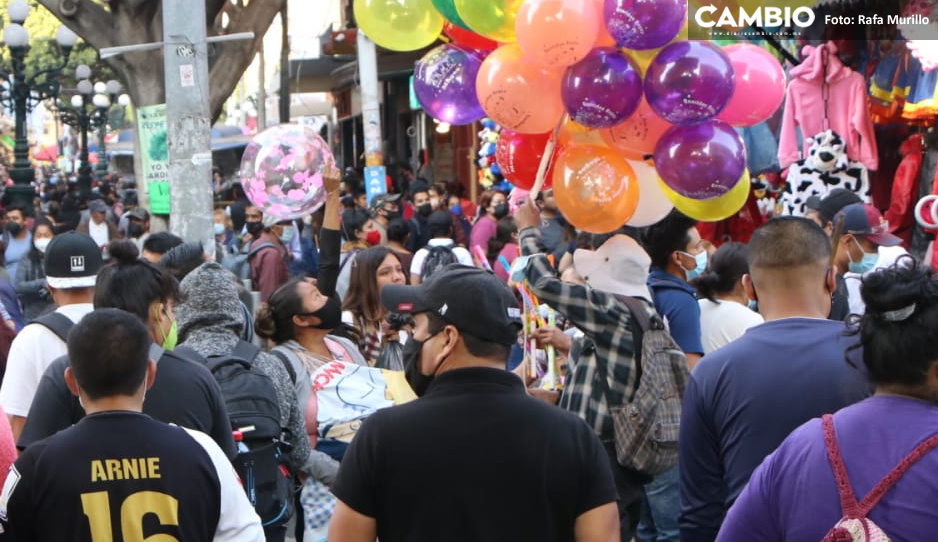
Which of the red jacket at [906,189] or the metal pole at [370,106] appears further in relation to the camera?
the metal pole at [370,106]

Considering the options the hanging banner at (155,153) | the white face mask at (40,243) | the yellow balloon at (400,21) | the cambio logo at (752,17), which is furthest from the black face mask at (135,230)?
the yellow balloon at (400,21)

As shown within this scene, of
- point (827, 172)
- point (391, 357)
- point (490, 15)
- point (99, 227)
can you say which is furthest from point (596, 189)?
point (99, 227)

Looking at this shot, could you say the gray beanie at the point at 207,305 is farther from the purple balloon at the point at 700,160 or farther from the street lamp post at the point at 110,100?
the street lamp post at the point at 110,100

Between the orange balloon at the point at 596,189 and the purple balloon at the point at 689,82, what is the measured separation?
13.6 inches

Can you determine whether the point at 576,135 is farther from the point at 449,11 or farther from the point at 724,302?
the point at 724,302

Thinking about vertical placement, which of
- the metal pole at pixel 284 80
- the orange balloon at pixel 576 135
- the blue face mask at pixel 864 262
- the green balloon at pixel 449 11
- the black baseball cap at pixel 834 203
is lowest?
the blue face mask at pixel 864 262

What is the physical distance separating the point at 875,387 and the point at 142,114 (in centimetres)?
831

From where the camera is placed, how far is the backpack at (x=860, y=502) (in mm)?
2477

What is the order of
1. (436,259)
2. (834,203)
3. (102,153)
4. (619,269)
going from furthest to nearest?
(102,153)
(436,259)
(834,203)
(619,269)

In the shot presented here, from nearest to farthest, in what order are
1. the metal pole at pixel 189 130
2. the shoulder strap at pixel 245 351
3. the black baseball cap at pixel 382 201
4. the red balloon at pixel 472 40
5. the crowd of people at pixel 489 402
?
the crowd of people at pixel 489 402 → the shoulder strap at pixel 245 351 → the red balloon at pixel 472 40 → the metal pole at pixel 189 130 → the black baseball cap at pixel 382 201

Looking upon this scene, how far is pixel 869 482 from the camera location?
8.38ft

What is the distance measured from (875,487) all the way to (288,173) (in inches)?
212

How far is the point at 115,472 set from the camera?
3.19 m

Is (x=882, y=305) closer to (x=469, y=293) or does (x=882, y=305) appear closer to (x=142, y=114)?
(x=469, y=293)
